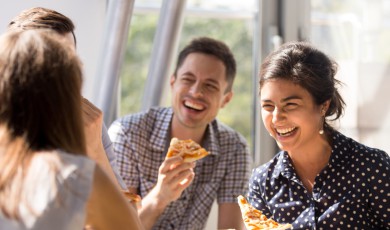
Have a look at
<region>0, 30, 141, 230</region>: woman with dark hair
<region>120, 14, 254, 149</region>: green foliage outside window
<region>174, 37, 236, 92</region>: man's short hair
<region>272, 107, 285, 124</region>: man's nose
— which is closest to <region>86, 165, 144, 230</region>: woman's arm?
<region>0, 30, 141, 230</region>: woman with dark hair

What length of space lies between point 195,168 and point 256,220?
0.89 meters

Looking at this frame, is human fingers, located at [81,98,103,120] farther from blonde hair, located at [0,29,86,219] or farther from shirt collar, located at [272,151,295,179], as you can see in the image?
blonde hair, located at [0,29,86,219]

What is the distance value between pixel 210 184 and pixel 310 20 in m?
1.34

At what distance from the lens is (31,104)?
148 cm

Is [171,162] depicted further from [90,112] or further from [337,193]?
[337,193]

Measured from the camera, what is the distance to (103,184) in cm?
150

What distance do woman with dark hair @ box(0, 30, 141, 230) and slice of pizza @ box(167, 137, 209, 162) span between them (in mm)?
1330

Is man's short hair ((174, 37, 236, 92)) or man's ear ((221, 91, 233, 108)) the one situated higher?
man's short hair ((174, 37, 236, 92))

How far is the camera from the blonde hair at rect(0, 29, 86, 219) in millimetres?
1476

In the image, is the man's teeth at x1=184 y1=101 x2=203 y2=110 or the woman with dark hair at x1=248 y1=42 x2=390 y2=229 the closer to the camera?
the woman with dark hair at x1=248 y1=42 x2=390 y2=229

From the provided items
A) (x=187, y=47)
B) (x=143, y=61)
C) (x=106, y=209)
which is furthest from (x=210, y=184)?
(x=143, y=61)

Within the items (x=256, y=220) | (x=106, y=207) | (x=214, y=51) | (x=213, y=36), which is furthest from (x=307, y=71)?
(x=213, y=36)

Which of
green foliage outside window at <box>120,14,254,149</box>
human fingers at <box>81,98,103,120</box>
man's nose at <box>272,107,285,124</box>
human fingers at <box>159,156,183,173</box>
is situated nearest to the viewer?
human fingers at <box>81,98,103,120</box>

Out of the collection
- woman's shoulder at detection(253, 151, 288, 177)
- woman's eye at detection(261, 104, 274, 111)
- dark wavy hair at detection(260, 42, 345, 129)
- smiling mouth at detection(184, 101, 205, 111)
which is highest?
dark wavy hair at detection(260, 42, 345, 129)
